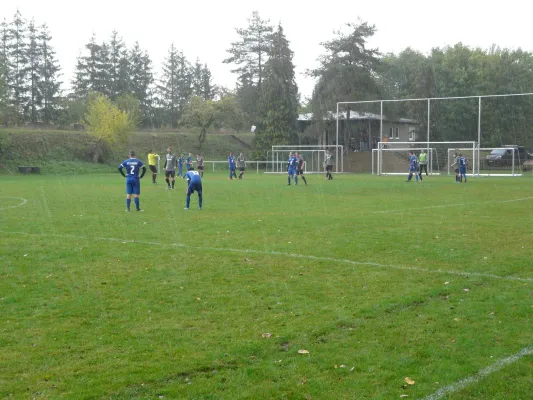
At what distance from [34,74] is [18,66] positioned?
185 centimetres

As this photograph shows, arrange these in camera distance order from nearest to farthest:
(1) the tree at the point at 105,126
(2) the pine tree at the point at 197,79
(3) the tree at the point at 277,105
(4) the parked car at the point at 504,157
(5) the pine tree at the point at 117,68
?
(4) the parked car at the point at 504,157 → (1) the tree at the point at 105,126 → (3) the tree at the point at 277,105 → (5) the pine tree at the point at 117,68 → (2) the pine tree at the point at 197,79

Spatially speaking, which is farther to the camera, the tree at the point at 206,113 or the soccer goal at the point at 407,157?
the tree at the point at 206,113

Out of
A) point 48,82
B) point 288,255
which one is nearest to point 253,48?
point 48,82

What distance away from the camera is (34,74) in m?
71.1

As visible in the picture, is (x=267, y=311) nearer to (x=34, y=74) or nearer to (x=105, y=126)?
(x=105, y=126)

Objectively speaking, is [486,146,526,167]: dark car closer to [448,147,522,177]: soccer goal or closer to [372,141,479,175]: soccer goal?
[448,147,522,177]: soccer goal

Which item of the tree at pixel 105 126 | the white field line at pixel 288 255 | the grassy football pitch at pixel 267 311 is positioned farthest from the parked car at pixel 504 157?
the white field line at pixel 288 255

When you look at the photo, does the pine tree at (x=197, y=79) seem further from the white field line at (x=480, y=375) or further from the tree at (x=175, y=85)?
the white field line at (x=480, y=375)

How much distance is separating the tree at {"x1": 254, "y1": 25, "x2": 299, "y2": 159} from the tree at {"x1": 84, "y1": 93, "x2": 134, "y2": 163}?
45.6ft

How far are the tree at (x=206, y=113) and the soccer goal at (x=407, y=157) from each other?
20.4m

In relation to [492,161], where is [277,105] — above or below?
above

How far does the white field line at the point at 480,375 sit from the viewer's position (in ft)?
16.0

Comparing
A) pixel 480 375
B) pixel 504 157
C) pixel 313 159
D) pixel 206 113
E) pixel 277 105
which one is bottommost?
pixel 480 375

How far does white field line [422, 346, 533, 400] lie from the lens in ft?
16.0
